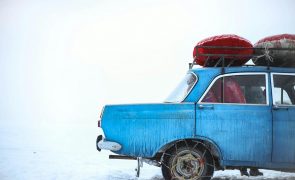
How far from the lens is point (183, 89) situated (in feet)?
16.7

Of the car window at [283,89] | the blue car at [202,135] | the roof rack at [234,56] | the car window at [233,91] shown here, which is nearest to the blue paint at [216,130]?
the blue car at [202,135]

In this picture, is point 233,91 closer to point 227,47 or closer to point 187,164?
point 227,47

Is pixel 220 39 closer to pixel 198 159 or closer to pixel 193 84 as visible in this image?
pixel 193 84

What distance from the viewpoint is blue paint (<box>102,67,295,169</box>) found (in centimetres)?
454

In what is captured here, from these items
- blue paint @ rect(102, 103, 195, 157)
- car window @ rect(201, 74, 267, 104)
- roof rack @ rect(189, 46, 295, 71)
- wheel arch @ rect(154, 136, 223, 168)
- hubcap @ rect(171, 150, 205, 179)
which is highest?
roof rack @ rect(189, 46, 295, 71)

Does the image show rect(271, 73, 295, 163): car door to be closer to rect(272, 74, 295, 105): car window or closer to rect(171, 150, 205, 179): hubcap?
rect(272, 74, 295, 105): car window

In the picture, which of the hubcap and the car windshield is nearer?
the hubcap

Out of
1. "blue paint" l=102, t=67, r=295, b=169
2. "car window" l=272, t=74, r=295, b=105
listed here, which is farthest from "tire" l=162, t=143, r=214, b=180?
"car window" l=272, t=74, r=295, b=105

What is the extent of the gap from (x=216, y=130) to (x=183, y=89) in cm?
93

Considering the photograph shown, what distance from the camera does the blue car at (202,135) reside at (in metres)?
4.54

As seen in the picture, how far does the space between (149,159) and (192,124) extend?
87cm

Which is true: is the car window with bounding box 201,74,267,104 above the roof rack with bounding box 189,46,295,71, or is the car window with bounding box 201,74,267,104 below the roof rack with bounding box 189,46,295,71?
below

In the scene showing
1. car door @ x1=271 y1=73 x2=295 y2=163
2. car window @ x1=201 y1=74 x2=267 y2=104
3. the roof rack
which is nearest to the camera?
car door @ x1=271 y1=73 x2=295 y2=163

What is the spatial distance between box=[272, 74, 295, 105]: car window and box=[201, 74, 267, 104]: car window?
184 millimetres
